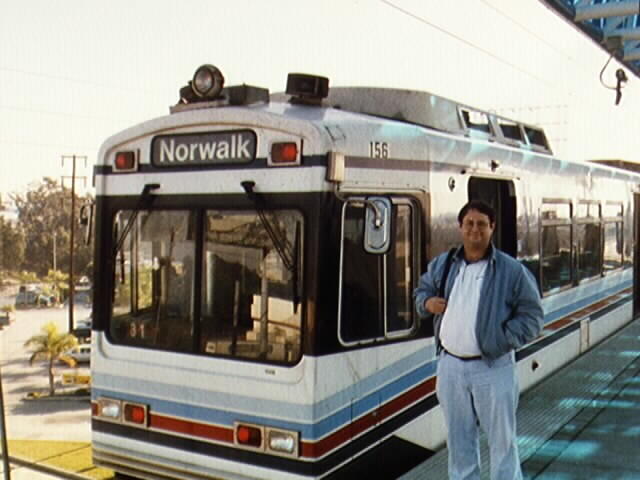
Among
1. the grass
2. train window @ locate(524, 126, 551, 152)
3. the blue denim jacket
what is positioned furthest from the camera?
the grass

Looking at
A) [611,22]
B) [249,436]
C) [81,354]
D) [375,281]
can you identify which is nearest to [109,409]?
[249,436]

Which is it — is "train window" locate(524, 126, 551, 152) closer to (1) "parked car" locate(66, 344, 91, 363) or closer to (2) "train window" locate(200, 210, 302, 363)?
(2) "train window" locate(200, 210, 302, 363)

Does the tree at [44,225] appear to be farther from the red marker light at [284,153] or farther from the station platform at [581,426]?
the red marker light at [284,153]

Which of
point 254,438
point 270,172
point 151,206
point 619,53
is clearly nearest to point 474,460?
point 254,438

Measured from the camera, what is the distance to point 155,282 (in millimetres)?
4859

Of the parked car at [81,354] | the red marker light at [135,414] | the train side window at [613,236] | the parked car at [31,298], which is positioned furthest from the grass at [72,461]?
the parked car at [31,298]

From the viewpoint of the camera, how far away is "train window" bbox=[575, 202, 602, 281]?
870cm

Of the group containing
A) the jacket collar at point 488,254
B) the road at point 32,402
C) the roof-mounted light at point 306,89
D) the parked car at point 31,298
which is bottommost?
the road at point 32,402

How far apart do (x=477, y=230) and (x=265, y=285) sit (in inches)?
51.7

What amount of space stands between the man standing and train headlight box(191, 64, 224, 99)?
6.42 feet

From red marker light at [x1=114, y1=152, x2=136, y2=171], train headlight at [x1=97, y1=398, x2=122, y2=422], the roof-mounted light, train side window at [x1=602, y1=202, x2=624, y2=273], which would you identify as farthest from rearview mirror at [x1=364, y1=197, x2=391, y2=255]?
train side window at [x1=602, y1=202, x2=624, y2=273]

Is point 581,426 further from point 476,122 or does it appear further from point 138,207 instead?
point 138,207

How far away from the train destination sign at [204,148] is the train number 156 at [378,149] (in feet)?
2.41

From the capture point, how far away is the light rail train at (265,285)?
4258mm
